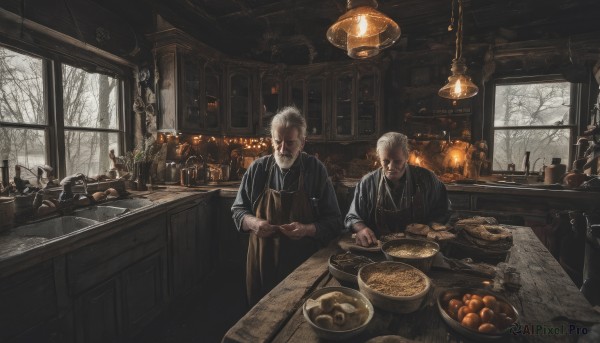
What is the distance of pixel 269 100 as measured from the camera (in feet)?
18.7

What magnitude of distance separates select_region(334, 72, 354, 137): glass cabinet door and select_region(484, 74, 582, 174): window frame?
7.57 ft

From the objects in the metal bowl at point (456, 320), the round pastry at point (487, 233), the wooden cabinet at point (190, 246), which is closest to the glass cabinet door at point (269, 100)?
the wooden cabinet at point (190, 246)

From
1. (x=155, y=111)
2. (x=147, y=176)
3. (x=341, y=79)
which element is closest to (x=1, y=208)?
(x=147, y=176)

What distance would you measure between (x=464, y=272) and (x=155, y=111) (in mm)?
4392

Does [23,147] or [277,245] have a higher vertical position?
[23,147]

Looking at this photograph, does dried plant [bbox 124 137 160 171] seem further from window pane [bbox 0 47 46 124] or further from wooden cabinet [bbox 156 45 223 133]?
window pane [bbox 0 47 46 124]

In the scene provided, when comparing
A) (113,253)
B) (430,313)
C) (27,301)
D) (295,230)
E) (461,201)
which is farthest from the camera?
(461,201)

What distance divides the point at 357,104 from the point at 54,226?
456 cm

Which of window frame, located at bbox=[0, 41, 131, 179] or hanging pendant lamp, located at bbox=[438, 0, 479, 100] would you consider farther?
window frame, located at bbox=[0, 41, 131, 179]

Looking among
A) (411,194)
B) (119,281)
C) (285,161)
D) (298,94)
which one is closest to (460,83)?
(411,194)

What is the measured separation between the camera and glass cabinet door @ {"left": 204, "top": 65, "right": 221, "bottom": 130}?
190 inches

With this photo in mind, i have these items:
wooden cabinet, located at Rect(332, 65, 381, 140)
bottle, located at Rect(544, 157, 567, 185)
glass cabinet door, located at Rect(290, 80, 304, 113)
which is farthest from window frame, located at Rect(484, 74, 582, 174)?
glass cabinet door, located at Rect(290, 80, 304, 113)

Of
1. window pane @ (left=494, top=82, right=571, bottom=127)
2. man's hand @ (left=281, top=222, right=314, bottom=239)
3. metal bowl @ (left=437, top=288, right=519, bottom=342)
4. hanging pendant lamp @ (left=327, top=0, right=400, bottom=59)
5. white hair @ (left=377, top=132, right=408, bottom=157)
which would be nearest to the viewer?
metal bowl @ (left=437, top=288, right=519, bottom=342)

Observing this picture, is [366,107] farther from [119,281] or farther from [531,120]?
[119,281]
